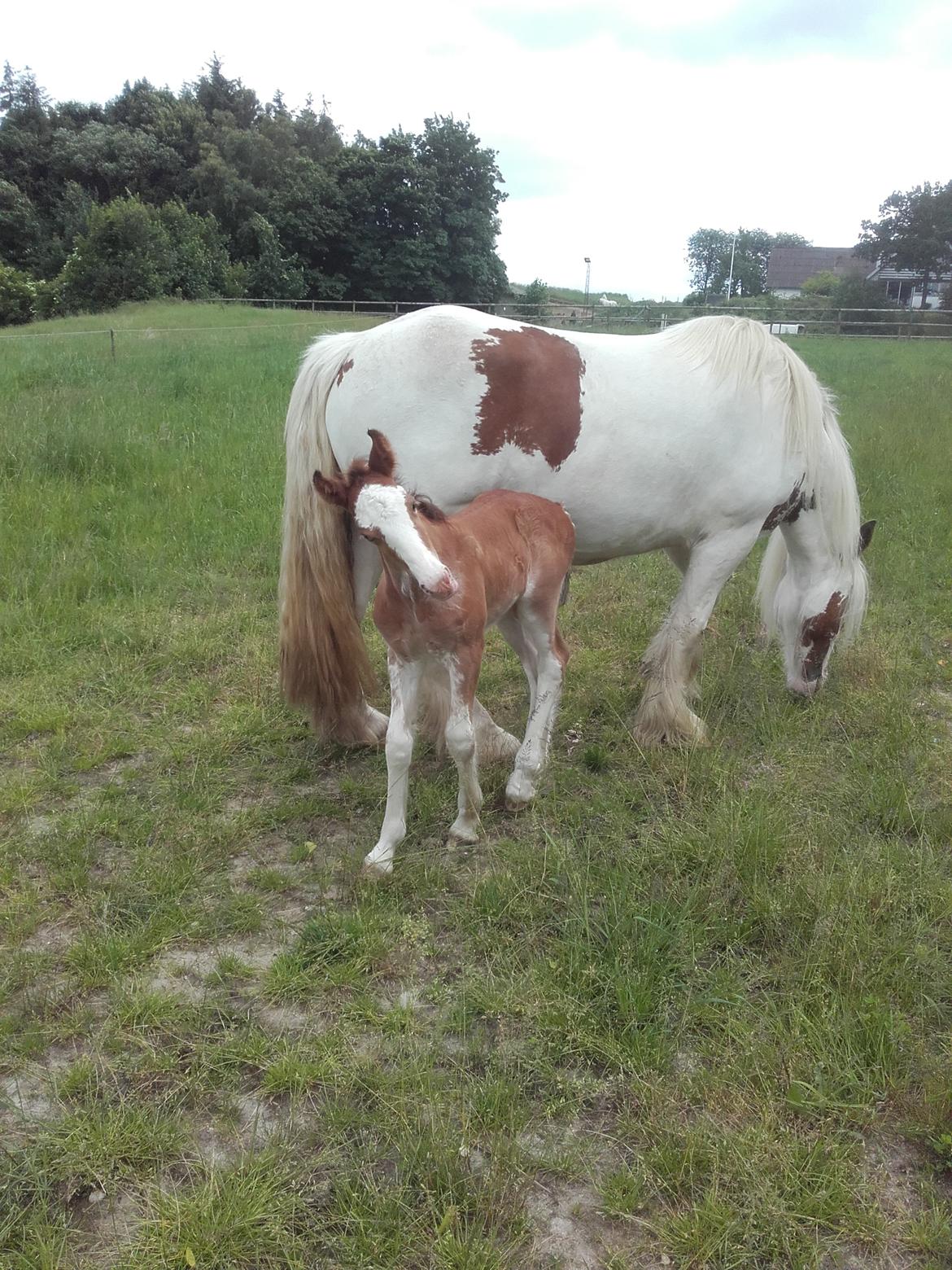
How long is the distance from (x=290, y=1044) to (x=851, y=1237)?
52.9 inches

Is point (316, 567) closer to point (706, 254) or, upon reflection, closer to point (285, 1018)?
point (285, 1018)

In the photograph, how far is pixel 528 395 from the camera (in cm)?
337

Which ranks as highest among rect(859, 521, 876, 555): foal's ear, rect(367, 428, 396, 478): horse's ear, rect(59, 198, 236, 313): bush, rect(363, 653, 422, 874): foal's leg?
rect(59, 198, 236, 313): bush

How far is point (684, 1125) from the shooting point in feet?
6.23

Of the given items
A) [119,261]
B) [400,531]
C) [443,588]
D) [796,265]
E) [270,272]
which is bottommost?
[443,588]

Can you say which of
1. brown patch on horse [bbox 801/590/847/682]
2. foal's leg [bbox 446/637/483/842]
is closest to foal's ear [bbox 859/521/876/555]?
brown patch on horse [bbox 801/590/847/682]

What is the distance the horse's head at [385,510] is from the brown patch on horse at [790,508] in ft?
7.42

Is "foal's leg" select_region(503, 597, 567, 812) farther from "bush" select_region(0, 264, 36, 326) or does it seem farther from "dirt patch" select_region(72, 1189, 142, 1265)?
"bush" select_region(0, 264, 36, 326)

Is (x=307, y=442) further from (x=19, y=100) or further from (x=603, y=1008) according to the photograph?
(x=19, y=100)

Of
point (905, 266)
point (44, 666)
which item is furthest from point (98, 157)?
point (44, 666)

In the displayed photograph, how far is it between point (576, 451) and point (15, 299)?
104 feet

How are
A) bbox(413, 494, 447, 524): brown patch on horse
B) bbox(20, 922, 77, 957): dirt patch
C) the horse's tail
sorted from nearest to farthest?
bbox(20, 922, 77, 957): dirt patch
bbox(413, 494, 447, 524): brown patch on horse
the horse's tail

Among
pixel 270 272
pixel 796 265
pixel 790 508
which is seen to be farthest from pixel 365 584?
pixel 796 265

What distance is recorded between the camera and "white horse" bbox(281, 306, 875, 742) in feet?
10.9
